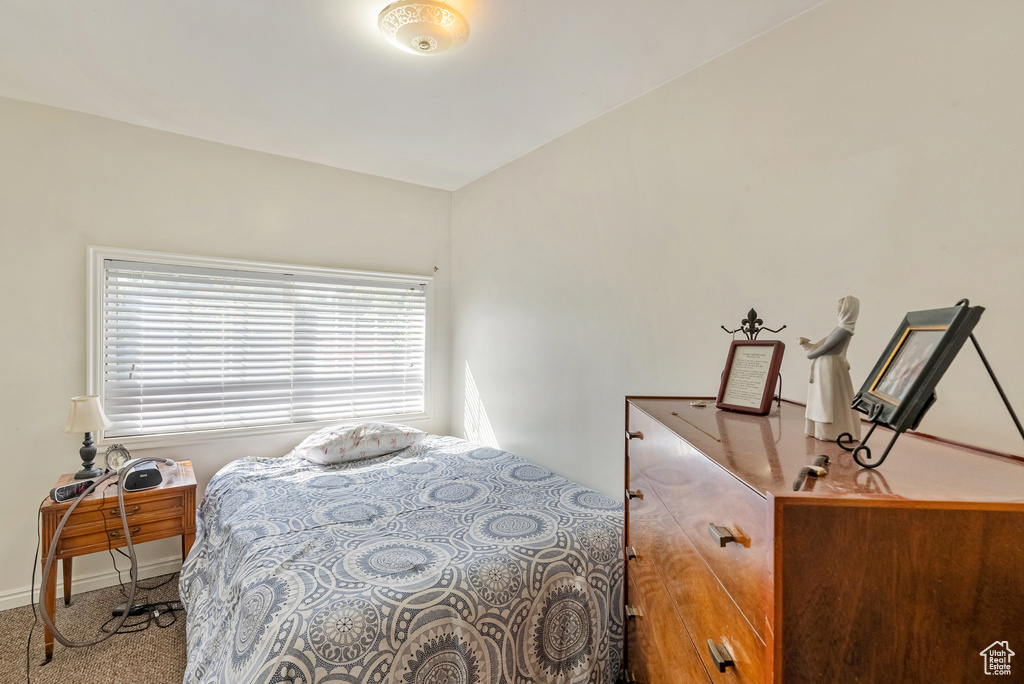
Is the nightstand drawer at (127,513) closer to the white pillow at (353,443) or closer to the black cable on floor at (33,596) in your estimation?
the black cable on floor at (33,596)

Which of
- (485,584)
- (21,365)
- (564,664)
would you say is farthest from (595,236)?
(21,365)

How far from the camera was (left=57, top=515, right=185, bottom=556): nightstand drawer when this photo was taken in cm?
200

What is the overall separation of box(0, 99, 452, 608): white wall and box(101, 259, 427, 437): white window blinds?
0.14 metres

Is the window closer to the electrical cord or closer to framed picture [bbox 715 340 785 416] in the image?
the electrical cord

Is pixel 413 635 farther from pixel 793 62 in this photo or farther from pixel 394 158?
pixel 394 158

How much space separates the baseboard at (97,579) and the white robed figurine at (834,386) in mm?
3151

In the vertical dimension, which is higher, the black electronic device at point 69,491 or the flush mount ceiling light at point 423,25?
the flush mount ceiling light at point 423,25

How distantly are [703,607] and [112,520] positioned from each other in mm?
2496

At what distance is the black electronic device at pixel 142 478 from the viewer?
210cm

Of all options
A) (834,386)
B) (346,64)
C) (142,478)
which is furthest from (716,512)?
(142,478)

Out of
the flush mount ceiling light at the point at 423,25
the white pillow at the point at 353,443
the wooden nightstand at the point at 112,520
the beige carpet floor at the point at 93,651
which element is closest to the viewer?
the flush mount ceiling light at the point at 423,25

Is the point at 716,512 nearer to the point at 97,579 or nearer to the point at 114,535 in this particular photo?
the point at 114,535

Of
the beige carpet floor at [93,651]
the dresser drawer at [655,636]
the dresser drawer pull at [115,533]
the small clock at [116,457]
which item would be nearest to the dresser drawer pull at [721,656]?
the dresser drawer at [655,636]

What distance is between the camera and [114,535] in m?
2.09
